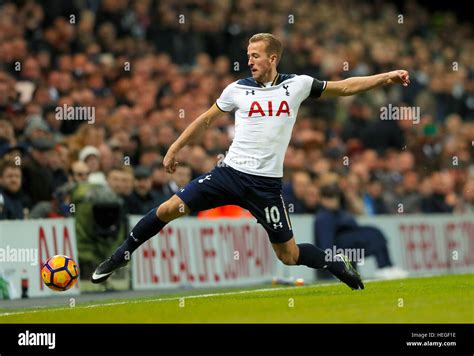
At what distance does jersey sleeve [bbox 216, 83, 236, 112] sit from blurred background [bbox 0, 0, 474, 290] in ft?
13.9

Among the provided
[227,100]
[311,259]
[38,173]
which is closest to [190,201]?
[227,100]

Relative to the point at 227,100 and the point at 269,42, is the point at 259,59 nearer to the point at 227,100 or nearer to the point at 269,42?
the point at 269,42

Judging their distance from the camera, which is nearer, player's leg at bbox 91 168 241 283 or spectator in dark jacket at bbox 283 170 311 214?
player's leg at bbox 91 168 241 283

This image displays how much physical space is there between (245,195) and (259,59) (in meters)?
1.45

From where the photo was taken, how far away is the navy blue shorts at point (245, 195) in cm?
1287

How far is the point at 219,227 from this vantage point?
19.1 m

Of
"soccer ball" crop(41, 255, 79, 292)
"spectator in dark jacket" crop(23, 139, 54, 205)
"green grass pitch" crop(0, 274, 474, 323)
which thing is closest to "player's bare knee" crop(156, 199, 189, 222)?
"green grass pitch" crop(0, 274, 474, 323)

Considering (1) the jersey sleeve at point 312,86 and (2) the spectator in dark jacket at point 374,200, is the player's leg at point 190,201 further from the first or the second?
(2) the spectator in dark jacket at point 374,200

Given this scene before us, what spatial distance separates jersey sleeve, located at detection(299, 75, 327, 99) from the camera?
509 inches

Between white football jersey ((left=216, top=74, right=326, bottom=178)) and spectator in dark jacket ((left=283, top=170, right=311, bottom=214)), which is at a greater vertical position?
white football jersey ((left=216, top=74, right=326, bottom=178))

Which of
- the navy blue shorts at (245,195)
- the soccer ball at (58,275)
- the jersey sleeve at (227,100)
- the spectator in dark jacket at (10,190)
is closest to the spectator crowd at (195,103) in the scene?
the spectator in dark jacket at (10,190)

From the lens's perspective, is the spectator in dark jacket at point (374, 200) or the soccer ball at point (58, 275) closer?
the soccer ball at point (58, 275)

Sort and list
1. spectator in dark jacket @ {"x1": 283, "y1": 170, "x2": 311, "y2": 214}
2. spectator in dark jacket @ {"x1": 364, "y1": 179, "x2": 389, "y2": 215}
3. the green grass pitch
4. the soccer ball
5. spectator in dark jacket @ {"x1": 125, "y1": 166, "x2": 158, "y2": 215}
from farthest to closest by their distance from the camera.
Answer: spectator in dark jacket @ {"x1": 364, "y1": 179, "x2": 389, "y2": 215}
spectator in dark jacket @ {"x1": 283, "y1": 170, "x2": 311, "y2": 214}
spectator in dark jacket @ {"x1": 125, "y1": 166, "x2": 158, "y2": 215}
the soccer ball
the green grass pitch

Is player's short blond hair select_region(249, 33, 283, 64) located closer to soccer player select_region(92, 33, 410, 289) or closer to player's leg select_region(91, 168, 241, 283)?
soccer player select_region(92, 33, 410, 289)
